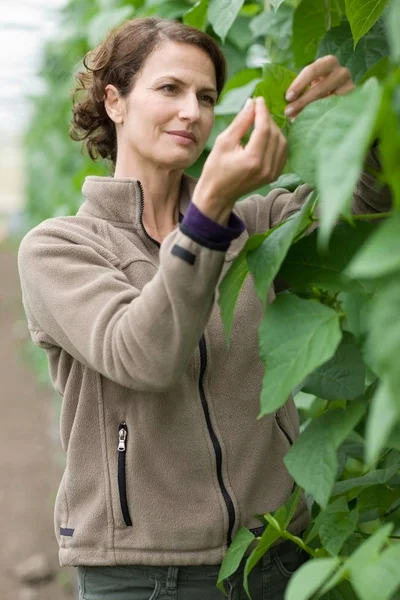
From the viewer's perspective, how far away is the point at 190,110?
5.10 ft

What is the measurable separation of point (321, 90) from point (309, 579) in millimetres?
749

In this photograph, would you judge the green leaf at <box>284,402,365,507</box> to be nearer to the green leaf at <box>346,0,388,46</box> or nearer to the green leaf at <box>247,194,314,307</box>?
the green leaf at <box>247,194,314,307</box>

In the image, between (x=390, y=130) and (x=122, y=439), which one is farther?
(x=122, y=439)

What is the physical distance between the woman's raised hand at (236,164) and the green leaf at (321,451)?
0.92ft

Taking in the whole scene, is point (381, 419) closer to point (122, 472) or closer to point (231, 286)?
point (231, 286)

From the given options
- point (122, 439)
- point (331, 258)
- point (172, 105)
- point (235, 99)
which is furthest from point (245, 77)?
point (331, 258)

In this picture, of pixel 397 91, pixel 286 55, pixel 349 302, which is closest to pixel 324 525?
pixel 349 302

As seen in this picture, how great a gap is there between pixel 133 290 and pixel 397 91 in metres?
0.63

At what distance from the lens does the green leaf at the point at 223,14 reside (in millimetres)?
1579

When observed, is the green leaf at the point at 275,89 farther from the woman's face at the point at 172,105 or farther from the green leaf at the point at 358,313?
the green leaf at the point at 358,313

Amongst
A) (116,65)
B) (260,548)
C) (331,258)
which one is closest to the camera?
(331,258)

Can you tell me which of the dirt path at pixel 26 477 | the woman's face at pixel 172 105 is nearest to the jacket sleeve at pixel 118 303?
the woman's face at pixel 172 105

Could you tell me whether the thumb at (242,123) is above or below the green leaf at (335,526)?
above

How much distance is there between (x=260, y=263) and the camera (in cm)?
113
